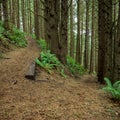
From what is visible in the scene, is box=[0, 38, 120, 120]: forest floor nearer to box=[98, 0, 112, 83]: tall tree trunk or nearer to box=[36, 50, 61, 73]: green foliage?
box=[36, 50, 61, 73]: green foliage

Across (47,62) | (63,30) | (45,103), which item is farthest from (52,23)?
(45,103)

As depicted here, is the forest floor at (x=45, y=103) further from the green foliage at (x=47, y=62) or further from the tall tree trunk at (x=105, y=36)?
the tall tree trunk at (x=105, y=36)

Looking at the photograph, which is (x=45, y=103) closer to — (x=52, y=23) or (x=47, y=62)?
(x=47, y=62)

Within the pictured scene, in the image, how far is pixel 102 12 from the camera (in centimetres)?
1070

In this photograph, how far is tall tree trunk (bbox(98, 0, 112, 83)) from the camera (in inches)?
414

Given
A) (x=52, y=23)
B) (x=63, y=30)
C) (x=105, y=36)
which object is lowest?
(x=105, y=36)

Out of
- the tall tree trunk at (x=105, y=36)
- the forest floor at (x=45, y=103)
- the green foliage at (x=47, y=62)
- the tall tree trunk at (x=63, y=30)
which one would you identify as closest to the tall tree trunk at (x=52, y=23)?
the tall tree trunk at (x=63, y=30)

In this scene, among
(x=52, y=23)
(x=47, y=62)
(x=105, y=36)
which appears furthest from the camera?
(x=52, y=23)

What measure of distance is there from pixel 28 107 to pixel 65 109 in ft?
2.47

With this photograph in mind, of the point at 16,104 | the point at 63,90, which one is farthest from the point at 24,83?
the point at 16,104

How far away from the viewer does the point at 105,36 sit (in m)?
10.7

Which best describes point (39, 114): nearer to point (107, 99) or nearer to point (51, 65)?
point (107, 99)

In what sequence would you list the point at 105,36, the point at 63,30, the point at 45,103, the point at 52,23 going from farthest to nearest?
the point at 63,30 → the point at 52,23 → the point at 105,36 → the point at 45,103

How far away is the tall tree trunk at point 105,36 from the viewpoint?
10.5 metres
